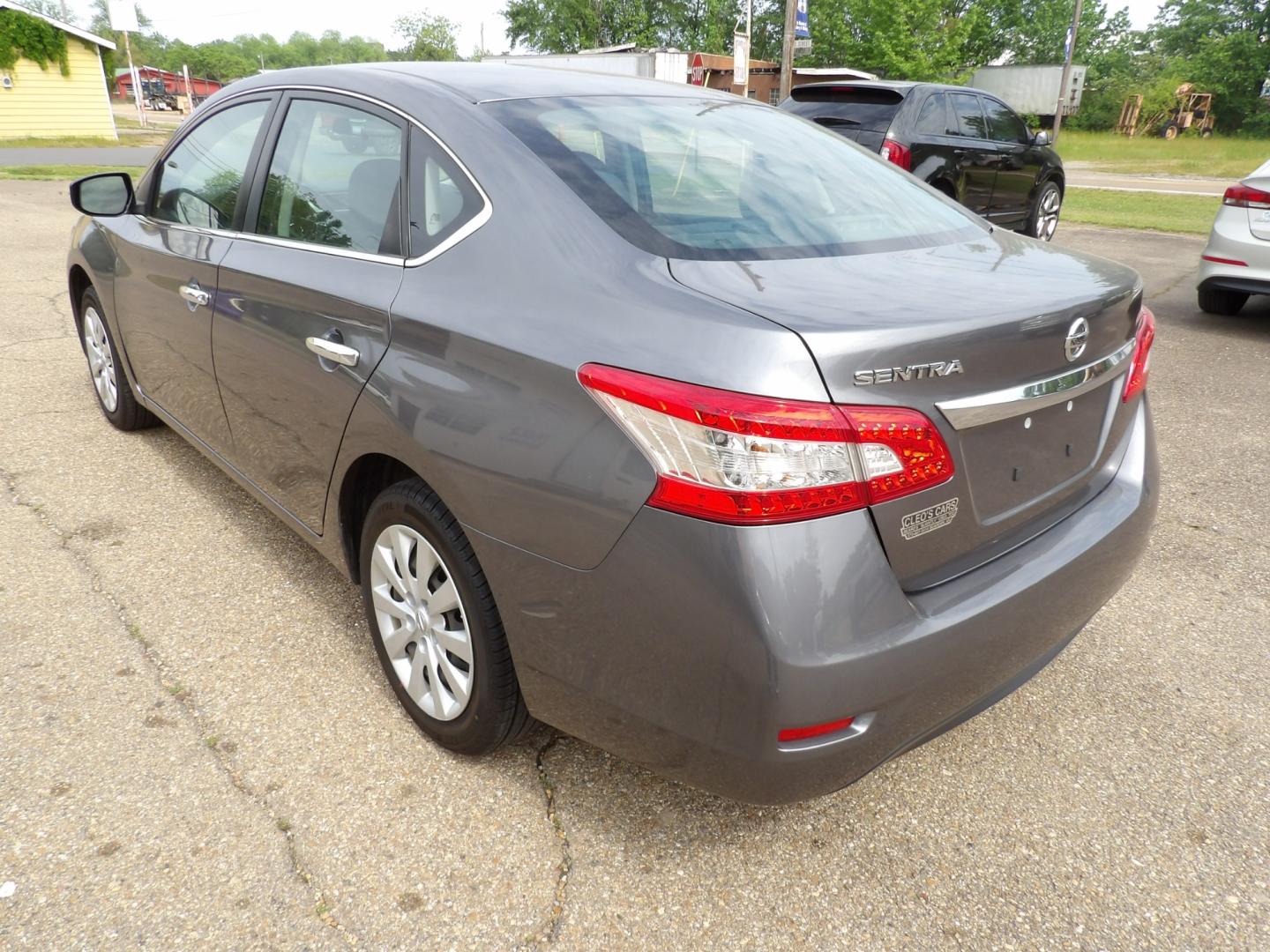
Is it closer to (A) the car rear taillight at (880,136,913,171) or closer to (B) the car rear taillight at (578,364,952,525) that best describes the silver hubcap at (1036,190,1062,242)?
(A) the car rear taillight at (880,136,913,171)

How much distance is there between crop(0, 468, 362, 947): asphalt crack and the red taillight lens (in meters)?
0.95

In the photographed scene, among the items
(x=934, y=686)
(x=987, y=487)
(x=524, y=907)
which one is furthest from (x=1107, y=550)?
(x=524, y=907)

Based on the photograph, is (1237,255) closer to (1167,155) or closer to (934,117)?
(934,117)

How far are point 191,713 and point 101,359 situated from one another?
2.63m

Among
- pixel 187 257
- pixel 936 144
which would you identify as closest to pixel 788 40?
pixel 936 144

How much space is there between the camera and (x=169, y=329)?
336 cm

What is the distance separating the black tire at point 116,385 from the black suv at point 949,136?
250 inches

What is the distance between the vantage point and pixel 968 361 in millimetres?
1701

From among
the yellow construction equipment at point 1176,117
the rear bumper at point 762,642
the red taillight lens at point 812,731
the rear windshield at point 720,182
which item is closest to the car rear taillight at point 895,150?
the rear windshield at point 720,182

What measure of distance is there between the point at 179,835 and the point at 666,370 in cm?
152

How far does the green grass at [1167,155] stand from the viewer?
2850 centimetres

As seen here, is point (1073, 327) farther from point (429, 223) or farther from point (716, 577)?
point (429, 223)

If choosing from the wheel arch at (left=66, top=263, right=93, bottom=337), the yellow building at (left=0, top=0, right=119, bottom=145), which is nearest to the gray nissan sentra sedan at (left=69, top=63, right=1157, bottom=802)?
the wheel arch at (left=66, top=263, right=93, bottom=337)

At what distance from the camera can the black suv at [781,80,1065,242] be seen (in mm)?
8609
